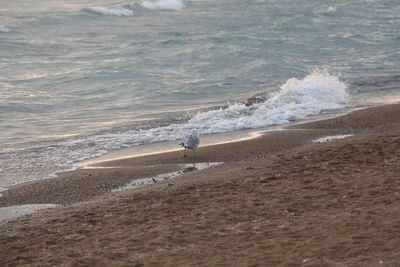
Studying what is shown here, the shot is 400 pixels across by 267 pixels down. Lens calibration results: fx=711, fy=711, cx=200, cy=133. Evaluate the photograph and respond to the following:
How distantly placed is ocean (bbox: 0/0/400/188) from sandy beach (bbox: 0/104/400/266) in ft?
7.37

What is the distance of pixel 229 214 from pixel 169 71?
14.4 meters

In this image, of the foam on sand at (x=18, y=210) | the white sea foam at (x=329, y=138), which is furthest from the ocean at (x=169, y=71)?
the white sea foam at (x=329, y=138)

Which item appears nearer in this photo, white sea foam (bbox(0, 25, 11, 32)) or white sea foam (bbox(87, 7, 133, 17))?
white sea foam (bbox(0, 25, 11, 32))

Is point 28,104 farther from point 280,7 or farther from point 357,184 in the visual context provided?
point 280,7

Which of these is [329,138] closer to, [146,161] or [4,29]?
[146,161]

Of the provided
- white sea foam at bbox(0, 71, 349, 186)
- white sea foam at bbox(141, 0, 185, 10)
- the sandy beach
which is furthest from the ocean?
the sandy beach

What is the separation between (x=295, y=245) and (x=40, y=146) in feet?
25.4

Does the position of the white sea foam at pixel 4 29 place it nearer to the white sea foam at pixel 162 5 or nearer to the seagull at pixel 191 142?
the white sea foam at pixel 162 5

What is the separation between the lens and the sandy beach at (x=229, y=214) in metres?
5.88

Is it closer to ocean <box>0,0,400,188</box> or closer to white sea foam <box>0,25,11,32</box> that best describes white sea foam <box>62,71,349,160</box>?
ocean <box>0,0,400,188</box>

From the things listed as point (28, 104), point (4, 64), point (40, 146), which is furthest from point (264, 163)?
point (4, 64)

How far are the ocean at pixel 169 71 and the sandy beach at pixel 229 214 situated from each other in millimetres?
2245

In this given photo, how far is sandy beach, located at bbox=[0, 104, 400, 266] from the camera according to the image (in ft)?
19.3

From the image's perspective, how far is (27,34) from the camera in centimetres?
Result: 2825
